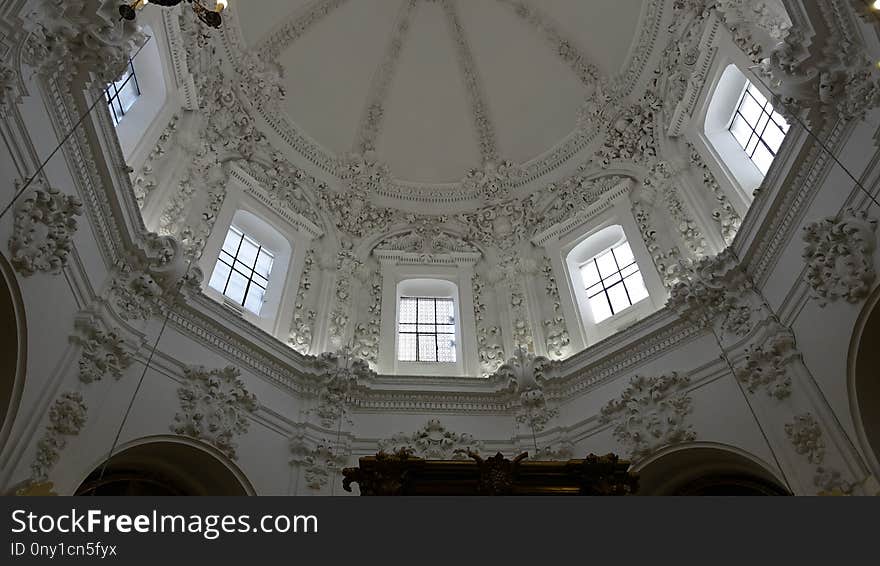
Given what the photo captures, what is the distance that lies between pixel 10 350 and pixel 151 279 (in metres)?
2.51

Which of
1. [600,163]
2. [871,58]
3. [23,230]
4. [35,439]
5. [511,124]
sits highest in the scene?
[511,124]

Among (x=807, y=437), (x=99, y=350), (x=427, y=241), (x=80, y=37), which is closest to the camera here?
(x=80, y=37)

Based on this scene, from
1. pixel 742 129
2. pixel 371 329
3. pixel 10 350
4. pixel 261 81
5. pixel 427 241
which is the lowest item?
pixel 10 350

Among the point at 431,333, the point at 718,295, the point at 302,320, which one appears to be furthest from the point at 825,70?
the point at 302,320

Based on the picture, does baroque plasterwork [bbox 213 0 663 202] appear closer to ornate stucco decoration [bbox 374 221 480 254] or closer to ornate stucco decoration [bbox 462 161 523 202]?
ornate stucco decoration [bbox 462 161 523 202]

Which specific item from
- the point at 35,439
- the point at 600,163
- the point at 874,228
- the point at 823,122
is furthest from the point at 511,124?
the point at 35,439

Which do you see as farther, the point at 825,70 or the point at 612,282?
the point at 612,282

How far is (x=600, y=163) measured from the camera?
14.3 metres

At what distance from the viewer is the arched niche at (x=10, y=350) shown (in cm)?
677

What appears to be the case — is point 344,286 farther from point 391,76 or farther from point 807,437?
point 807,437

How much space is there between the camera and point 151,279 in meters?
9.23

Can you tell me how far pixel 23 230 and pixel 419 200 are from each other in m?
10.0

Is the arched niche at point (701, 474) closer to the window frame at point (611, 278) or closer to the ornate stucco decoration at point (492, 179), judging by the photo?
the window frame at point (611, 278)

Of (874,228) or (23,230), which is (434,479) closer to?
(23,230)
